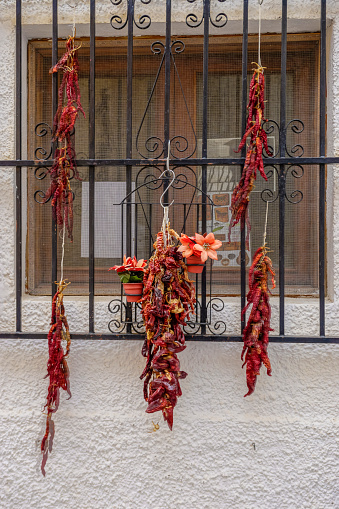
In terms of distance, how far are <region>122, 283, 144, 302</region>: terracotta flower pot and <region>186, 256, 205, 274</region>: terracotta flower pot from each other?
0.24m

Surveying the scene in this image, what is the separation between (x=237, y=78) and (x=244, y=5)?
41cm

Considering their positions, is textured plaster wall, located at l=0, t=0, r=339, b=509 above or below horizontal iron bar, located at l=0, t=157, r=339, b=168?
below

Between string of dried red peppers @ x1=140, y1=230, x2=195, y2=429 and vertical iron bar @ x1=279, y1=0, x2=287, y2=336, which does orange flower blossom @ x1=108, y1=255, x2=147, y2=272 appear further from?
vertical iron bar @ x1=279, y1=0, x2=287, y2=336

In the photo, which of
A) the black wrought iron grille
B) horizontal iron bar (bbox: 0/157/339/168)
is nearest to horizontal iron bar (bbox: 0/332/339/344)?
the black wrought iron grille

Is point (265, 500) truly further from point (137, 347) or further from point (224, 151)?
point (224, 151)

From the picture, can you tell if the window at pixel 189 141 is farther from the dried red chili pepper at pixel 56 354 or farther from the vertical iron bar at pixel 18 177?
the dried red chili pepper at pixel 56 354

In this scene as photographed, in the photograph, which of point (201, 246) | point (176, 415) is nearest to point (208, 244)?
point (201, 246)

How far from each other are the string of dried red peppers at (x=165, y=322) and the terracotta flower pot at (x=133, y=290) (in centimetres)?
11

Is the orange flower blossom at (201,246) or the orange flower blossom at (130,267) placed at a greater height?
the orange flower blossom at (201,246)

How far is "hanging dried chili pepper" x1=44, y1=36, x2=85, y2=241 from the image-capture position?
6.79 feet

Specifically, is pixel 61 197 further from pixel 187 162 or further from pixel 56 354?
pixel 56 354

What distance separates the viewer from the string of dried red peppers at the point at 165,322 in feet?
5.99

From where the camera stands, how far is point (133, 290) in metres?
2.00

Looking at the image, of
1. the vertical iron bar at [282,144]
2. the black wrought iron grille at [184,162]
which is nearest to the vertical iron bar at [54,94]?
the black wrought iron grille at [184,162]
